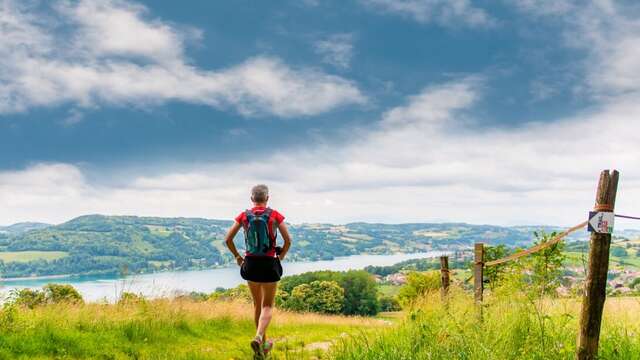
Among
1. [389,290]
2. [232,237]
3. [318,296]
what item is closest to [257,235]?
[232,237]

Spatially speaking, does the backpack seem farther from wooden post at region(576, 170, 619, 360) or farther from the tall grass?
wooden post at region(576, 170, 619, 360)

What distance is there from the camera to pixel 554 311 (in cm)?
841

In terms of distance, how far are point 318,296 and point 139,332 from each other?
55.7m

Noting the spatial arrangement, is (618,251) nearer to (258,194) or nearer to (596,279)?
(596,279)

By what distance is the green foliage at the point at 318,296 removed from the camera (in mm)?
57812

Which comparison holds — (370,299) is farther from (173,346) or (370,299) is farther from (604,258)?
(604,258)

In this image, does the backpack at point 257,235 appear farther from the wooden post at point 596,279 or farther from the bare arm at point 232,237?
the wooden post at point 596,279

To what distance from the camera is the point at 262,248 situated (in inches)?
301

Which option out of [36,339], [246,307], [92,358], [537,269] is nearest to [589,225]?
[537,269]

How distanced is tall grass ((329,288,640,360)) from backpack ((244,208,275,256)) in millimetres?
1704

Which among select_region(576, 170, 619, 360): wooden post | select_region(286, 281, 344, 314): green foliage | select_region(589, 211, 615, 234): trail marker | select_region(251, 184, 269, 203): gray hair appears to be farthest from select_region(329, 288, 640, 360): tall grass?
select_region(286, 281, 344, 314): green foliage

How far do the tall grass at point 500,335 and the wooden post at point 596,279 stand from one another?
205 millimetres

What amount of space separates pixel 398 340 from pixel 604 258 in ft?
8.83

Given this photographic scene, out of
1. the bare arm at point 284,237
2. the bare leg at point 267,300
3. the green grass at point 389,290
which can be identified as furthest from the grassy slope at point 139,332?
the green grass at point 389,290
